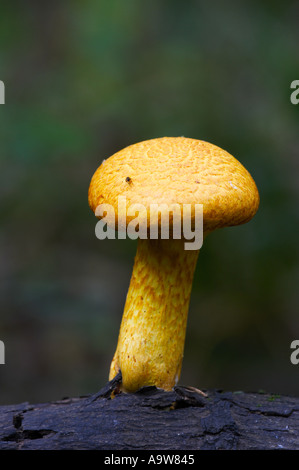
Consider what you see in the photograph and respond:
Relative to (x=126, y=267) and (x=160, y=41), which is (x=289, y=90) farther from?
(x=126, y=267)

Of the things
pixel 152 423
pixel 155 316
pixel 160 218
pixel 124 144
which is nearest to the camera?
pixel 160 218

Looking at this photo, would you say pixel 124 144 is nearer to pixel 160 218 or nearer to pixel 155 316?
pixel 155 316

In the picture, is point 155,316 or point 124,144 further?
point 124,144

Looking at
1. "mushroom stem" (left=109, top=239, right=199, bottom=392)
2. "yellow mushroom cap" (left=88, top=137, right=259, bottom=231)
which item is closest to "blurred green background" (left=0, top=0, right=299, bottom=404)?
"mushroom stem" (left=109, top=239, right=199, bottom=392)

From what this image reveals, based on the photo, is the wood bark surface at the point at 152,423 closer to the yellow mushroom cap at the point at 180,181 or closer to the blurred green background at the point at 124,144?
the yellow mushroom cap at the point at 180,181

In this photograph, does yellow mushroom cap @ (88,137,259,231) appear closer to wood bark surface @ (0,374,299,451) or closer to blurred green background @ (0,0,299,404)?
wood bark surface @ (0,374,299,451)

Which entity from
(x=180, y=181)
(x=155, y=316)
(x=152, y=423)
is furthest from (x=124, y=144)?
(x=152, y=423)
